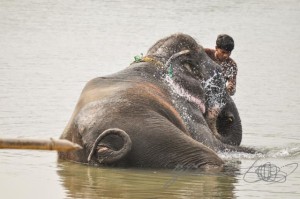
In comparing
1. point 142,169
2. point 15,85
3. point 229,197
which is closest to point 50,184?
point 142,169

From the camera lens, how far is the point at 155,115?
10453 mm

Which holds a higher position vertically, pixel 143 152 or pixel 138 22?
pixel 138 22

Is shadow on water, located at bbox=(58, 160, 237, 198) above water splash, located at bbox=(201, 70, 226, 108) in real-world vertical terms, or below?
below

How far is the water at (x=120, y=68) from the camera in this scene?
10.0 meters

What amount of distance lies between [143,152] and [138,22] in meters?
14.3

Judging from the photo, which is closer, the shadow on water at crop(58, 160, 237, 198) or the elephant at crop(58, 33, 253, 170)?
the shadow on water at crop(58, 160, 237, 198)

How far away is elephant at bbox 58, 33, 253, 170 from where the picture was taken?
1013 cm

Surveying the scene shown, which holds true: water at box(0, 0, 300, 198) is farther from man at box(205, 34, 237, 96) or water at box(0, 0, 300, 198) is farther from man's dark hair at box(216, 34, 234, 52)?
man's dark hair at box(216, 34, 234, 52)

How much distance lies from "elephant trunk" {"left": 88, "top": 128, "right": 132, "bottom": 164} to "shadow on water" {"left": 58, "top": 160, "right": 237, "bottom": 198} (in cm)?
16

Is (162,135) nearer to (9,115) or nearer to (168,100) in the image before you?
(168,100)

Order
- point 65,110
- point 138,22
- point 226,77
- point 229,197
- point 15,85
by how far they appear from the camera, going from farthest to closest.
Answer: point 138,22 < point 15,85 < point 65,110 < point 226,77 < point 229,197

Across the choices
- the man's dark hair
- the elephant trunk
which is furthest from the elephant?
the man's dark hair

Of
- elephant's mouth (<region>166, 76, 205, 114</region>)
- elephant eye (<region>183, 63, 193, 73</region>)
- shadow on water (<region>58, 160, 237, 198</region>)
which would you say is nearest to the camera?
shadow on water (<region>58, 160, 237, 198</region>)

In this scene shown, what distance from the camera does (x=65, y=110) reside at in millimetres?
14516
